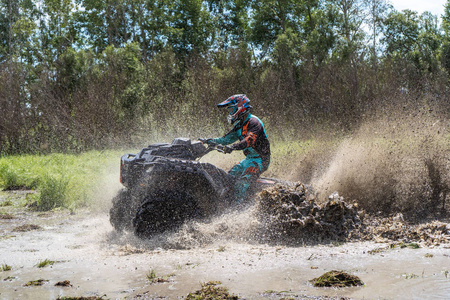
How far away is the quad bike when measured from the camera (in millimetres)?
6566

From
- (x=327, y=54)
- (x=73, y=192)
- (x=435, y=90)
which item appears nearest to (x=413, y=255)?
(x=73, y=192)

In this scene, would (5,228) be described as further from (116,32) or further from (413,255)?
(116,32)

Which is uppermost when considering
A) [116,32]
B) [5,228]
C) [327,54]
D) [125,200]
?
[116,32]

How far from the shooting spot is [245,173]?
7.37 metres

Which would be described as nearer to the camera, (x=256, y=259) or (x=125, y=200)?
(x=256, y=259)

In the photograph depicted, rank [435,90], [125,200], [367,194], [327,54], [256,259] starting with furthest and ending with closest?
1. [327,54]
2. [435,90]
3. [367,194]
4. [125,200]
5. [256,259]

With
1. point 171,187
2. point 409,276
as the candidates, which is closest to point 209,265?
point 171,187

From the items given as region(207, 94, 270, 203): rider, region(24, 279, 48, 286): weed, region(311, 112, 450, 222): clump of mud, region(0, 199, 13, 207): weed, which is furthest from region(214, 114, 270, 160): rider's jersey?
region(0, 199, 13, 207): weed

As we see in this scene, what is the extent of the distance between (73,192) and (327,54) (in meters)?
18.6

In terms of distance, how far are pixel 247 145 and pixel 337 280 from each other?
2957mm

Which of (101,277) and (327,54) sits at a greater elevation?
(327,54)

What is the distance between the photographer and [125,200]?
7.47 meters

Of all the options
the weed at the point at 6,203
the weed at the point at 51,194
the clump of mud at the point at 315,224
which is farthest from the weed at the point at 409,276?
the weed at the point at 6,203

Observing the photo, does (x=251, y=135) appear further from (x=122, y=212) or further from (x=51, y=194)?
(x=51, y=194)
